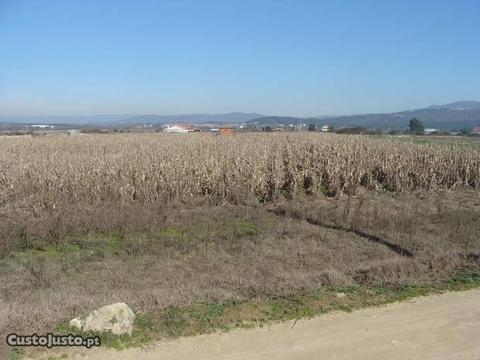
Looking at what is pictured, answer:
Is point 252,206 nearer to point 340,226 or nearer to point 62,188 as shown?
point 340,226

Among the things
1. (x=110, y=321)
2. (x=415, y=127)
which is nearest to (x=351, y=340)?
(x=110, y=321)

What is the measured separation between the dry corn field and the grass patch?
8.16 meters

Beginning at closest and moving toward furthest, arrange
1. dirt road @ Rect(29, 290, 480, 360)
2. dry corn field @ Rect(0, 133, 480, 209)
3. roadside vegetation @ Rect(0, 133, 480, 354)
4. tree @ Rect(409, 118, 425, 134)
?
dirt road @ Rect(29, 290, 480, 360) < roadside vegetation @ Rect(0, 133, 480, 354) < dry corn field @ Rect(0, 133, 480, 209) < tree @ Rect(409, 118, 425, 134)

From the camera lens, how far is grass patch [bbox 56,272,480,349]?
18.1ft

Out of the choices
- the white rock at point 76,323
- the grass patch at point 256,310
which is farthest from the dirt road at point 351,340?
the white rock at point 76,323

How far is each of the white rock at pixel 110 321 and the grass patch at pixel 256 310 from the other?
3.3 inches

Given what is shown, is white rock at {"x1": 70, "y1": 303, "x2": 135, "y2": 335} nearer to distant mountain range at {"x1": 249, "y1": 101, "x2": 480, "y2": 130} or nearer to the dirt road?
the dirt road

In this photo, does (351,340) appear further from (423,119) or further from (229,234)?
(423,119)

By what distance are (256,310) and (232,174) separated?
993cm

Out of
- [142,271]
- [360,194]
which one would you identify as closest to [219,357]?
A: [142,271]

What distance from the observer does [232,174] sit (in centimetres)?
1594

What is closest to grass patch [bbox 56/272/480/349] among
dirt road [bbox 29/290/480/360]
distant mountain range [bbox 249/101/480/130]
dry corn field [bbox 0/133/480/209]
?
dirt road [bbox 29/290/480/360]

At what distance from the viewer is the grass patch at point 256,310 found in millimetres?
5508

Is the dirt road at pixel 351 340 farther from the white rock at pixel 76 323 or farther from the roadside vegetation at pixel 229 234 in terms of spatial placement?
the white rock at pixel 76 323
